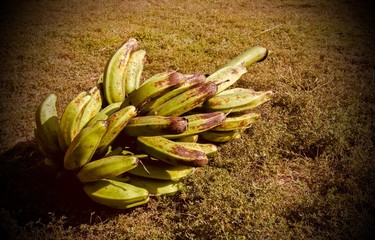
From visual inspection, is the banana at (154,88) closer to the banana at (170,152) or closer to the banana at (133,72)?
the banana at (170,152)

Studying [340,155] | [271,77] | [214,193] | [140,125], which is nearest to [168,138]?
[140,125]

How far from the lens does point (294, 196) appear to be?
123 inches

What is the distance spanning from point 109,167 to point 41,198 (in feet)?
3.23

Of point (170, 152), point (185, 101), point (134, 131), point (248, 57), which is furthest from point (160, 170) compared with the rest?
point (248, 57)

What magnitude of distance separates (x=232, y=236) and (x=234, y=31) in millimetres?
5450

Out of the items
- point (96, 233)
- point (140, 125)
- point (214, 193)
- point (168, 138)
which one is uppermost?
point (140, 125)

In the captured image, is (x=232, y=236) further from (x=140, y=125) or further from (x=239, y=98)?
(x=239, y=98)

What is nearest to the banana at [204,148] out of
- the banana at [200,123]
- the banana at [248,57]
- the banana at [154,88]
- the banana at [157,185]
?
the banana at [200,123]

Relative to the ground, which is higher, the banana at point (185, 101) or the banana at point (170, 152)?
the banana at point (185, 101)

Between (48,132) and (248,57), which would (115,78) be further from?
(248,57)

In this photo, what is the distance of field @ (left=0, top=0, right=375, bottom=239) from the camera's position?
2865 mm

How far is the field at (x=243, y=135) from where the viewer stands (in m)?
2.87

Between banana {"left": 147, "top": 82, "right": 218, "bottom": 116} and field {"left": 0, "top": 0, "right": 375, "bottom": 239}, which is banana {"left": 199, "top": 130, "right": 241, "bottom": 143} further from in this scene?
banana {"left": 147, "top": 82, "right": 218, "bottom": 116}

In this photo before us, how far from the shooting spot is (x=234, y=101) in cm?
369
